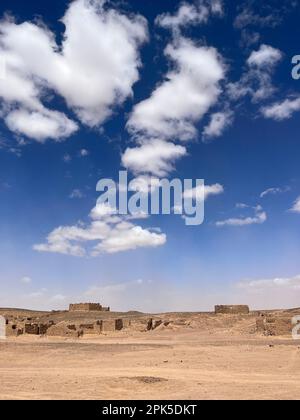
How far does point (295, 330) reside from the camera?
35188 millimetres

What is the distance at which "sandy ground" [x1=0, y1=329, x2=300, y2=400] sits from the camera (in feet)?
40.7

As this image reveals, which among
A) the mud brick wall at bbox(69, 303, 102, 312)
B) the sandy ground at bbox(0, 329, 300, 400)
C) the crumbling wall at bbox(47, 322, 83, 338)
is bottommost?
the sandy ground at bbox(0, 329, 300, 400)

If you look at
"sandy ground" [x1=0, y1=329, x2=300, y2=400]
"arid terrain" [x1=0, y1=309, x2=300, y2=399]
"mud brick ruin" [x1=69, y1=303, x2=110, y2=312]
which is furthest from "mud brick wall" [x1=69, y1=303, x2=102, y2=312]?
"sandy ground" [x1=0, y1=329, x2=300, y2=400]

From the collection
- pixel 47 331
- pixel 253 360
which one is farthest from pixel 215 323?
pixel 253 360

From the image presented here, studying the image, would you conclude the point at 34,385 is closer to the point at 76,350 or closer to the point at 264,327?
the point at 76,350

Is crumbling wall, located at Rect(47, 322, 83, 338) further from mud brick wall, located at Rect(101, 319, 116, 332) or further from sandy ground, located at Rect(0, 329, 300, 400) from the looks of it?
sandy ground, located at Rect(0, 329, 300, 400)

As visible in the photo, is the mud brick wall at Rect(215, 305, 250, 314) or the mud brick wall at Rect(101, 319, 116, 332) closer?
the mud brick wall at Rect(101, 319, 116, 332)

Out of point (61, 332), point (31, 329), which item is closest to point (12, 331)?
point (31, 329)

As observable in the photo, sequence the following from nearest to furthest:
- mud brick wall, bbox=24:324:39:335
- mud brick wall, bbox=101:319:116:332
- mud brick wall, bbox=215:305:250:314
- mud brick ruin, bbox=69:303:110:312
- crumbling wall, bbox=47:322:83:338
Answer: crumbling wall, bbox=47:322:83:338, mud brick wall, bbox=24:324:39:335, mud brick wall, bbox=101:319:116:332, mud brick wall, bbox=215:305:250:314, mud brick ruin, bbox=69:303:110:312

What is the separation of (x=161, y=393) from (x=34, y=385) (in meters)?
3.96

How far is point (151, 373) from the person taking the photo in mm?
16266
